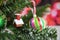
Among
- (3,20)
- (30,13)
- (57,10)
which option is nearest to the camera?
(3,20)

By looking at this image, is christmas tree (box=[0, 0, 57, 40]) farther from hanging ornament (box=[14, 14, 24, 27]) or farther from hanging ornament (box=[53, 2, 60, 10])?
hanging ornament (box=[53, 2, 60, 10])

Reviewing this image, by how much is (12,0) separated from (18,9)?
0.20ft

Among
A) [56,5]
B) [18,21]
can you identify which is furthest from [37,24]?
[56,5]

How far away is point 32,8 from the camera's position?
0.77 meters

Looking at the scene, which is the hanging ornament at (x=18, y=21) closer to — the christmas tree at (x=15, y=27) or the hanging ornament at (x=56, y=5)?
the christmas tree at (x=15, y=27)

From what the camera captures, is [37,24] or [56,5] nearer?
[37,24]

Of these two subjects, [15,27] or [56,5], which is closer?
[15,27]

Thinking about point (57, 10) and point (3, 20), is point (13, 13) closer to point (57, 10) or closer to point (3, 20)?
point (3, 20)

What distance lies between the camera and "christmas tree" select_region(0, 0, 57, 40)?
2.11 feet

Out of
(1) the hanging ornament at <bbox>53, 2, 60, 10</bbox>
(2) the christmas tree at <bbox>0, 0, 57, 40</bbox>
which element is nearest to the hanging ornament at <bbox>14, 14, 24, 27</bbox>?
(2) the christmas tree at <bbox>0, 0, 57, 40</bbox>

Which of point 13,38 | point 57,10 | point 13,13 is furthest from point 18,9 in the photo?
point 57,10

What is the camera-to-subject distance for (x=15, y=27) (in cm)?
69

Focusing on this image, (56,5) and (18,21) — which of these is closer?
(18,21)

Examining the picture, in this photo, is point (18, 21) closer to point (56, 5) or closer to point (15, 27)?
point (15, 27)
